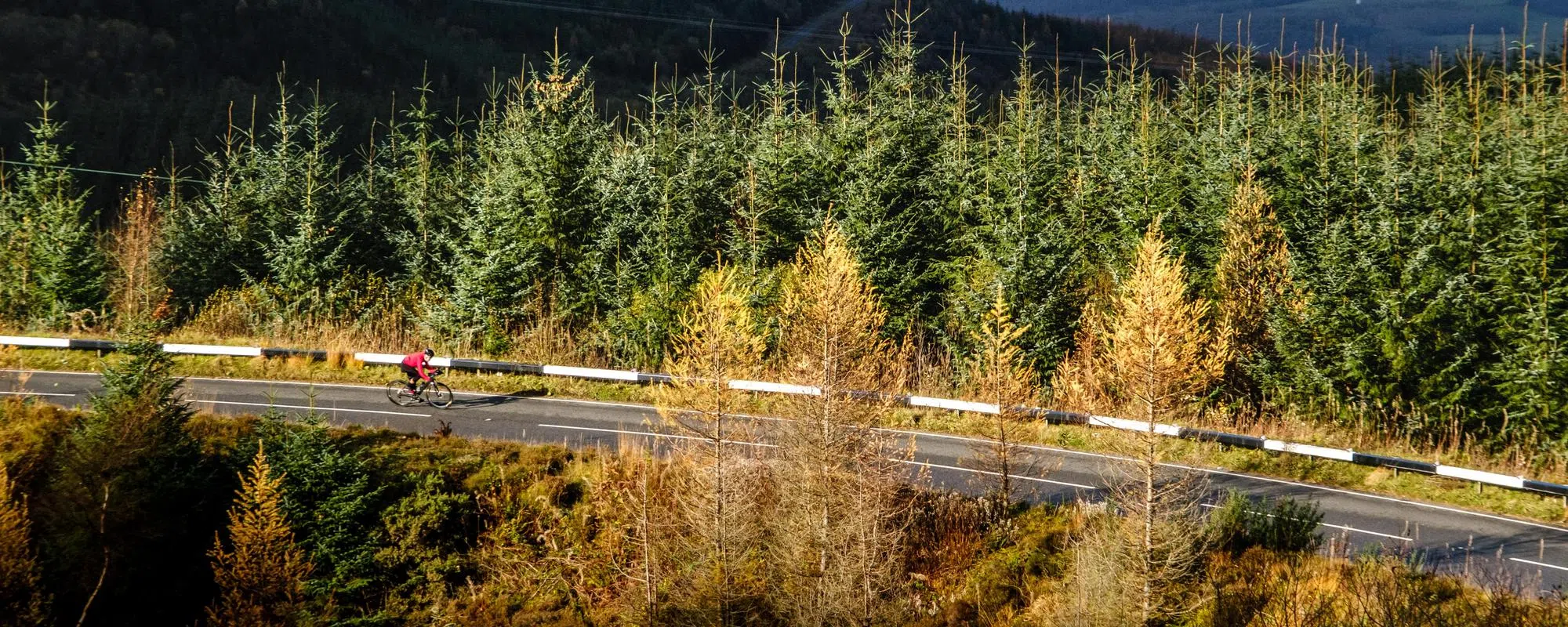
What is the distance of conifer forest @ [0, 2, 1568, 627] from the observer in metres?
13.4

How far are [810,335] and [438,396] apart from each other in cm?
1080

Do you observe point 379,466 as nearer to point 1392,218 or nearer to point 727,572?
point 727,572

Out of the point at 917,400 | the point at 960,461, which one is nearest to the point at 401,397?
the point at 917,400

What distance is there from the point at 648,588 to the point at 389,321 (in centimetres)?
1412

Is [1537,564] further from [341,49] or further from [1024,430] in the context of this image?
[341,49]

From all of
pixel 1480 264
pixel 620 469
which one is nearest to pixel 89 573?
pixel 620 469

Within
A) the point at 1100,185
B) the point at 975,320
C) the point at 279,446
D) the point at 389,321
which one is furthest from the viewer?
the point at 1100,185

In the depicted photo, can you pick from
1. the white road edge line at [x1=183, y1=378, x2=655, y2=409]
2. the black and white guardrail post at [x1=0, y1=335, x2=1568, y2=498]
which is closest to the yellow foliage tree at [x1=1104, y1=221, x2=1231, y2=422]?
the black and white guardrail post at [x1=0, y1=335, x2=1568, y2=498]

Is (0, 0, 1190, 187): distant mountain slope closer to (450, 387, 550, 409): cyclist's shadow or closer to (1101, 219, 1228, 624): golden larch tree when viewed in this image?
(450, 387, 550, 409): cyclist's shadow

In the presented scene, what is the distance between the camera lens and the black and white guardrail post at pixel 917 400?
1644 centimetres

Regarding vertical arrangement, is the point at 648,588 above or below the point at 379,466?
below

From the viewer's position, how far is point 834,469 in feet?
43.5

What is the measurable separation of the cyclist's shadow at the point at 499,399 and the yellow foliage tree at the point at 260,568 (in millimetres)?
6366

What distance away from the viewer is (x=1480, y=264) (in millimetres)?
20969
